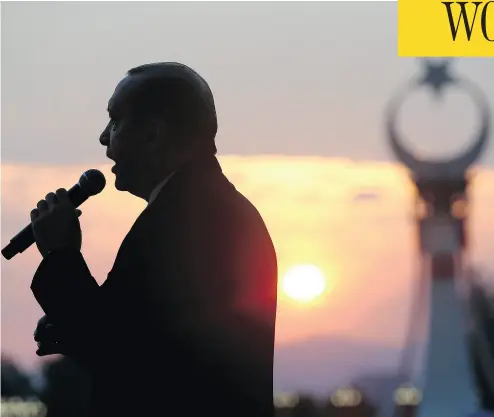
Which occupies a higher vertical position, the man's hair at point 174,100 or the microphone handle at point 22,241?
the man's hair at point 174,100

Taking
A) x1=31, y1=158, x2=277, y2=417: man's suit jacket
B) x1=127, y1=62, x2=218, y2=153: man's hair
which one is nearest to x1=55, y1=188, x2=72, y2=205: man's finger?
x1=31, y1=158, x2=277, y2=417: man's suit jacket

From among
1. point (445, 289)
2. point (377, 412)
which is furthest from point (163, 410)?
point (377, 412)

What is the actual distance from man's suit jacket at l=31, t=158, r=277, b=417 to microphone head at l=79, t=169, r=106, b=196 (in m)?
0.14

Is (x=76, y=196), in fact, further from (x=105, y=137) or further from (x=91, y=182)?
(x=105, y=137)

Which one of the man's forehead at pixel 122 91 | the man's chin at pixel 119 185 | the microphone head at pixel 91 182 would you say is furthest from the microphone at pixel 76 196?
the man's forehead at pixel 122 91

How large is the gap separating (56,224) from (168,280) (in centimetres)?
31

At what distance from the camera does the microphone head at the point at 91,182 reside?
12.5ft

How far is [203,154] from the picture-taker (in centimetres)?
390

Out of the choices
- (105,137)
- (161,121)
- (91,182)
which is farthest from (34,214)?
(161,121)

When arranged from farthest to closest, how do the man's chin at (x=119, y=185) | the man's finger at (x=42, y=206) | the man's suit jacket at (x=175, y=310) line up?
the man's chin at (x=119, y=185) → the man's finger at (x=42, y=206) → the man's suit jacket at (x=175, y=310)

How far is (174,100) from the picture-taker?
12.7 feet

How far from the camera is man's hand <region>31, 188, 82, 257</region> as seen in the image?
12.3 feet

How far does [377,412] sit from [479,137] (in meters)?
23.9

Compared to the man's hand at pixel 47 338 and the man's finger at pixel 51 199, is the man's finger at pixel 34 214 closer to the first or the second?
the man's finger at pixel 51 199
